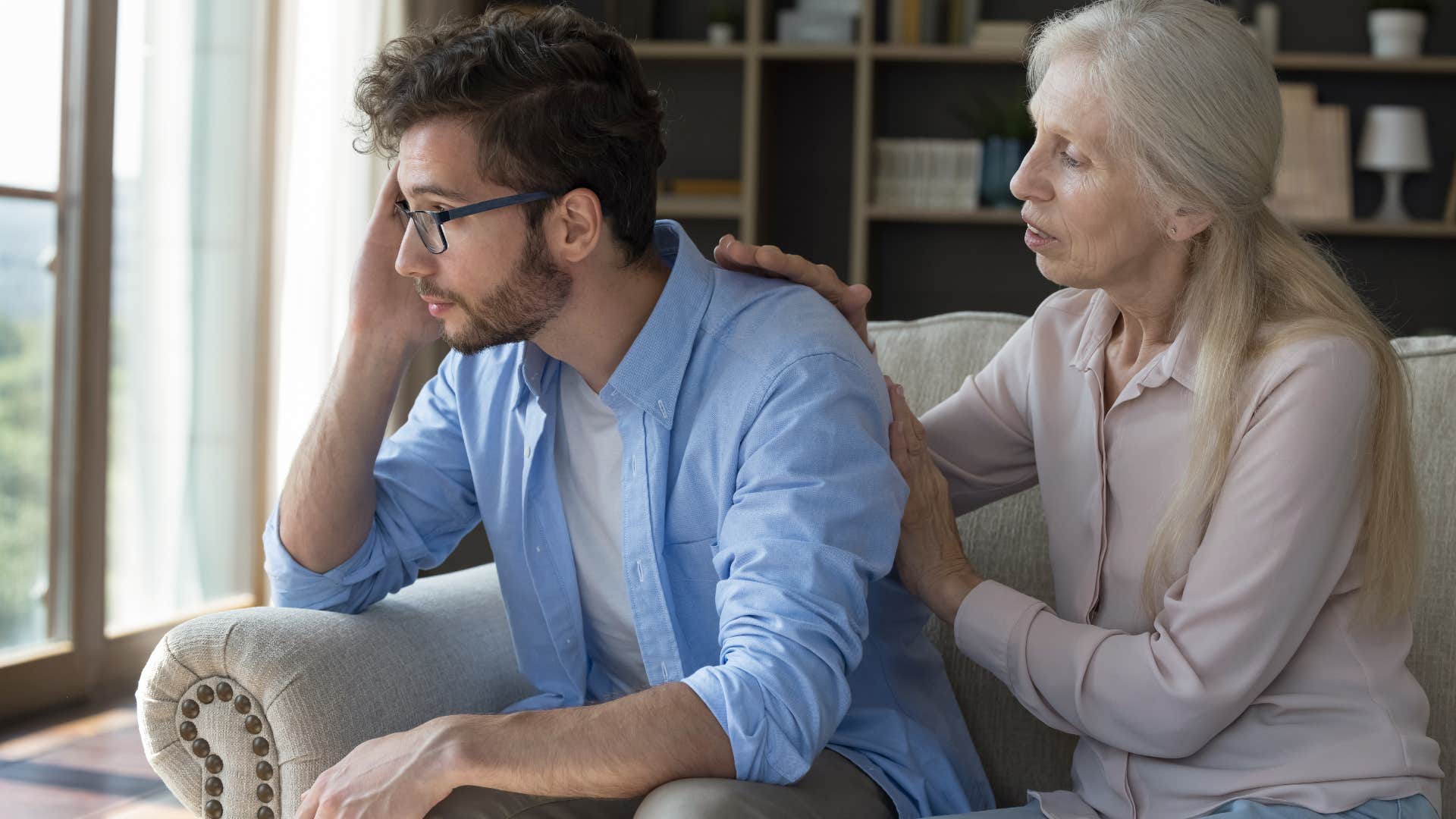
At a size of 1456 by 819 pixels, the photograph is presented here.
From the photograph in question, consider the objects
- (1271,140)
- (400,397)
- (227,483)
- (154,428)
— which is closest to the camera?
(1271,140)

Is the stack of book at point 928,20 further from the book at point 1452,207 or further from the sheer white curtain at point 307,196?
the sheer white curtain at point 307,196

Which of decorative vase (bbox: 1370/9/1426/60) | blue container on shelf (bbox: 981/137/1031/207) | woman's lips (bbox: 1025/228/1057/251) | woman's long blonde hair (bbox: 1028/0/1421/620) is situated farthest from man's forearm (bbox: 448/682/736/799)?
decorative vase (bbox: 1370/9/1426/60)

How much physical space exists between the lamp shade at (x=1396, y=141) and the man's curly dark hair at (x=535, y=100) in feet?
11.1

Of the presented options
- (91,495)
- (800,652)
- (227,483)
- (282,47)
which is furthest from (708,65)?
(800,652)

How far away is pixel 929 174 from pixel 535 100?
3123mm

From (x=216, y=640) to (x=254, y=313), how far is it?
258 centimetres

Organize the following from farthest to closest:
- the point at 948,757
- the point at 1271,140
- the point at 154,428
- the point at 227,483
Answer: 1. the point at 227,483
2. the point at 154,428
3. the point at 948,757
4. the point at 1271,140

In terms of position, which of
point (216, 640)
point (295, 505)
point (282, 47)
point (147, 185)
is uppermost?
point (282, 47)

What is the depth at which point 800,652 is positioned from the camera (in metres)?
1.16


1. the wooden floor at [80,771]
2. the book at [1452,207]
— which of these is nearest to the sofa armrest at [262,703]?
the wooden floor at [80,771]

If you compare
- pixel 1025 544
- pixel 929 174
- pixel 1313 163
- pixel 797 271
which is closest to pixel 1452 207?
pixel 1313 163

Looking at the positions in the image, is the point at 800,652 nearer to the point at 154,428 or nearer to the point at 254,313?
the point at 154,428

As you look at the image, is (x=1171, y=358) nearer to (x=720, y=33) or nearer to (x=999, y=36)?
(x=999, y=36)

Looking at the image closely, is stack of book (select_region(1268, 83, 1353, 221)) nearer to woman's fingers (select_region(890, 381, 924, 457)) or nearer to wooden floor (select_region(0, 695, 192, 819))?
woman's fingers (select_region(890, 381, 924, 457))
